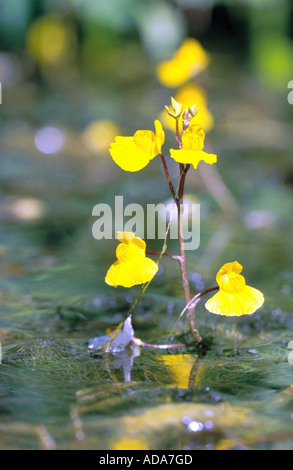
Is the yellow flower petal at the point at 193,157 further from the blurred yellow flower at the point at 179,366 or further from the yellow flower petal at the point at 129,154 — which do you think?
the blurred yellow flower at the point at 179,366

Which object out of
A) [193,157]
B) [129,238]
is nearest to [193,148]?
[193,157]

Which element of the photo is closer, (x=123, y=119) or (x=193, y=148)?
(x=193, y=148)

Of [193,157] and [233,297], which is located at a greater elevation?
[193,157]

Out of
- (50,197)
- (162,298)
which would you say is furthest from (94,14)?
(162,298)

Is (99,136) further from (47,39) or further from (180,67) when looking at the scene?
(47,39)

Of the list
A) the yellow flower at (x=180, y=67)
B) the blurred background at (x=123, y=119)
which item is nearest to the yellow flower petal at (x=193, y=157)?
the blurred background at (x=123, y=119)

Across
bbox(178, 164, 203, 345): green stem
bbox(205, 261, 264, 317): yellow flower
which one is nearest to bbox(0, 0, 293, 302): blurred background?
bbox(178, 164, 203, 345): green stem
